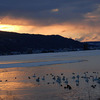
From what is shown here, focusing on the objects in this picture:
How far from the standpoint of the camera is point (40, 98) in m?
16.1

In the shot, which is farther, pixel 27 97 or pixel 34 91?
pixel 34 91

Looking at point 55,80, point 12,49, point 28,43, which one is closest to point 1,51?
point 12,49

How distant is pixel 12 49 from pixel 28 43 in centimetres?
1446

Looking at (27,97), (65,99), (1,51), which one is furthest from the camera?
(1,51)

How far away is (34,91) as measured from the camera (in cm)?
1869

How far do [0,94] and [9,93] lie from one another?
593 mm

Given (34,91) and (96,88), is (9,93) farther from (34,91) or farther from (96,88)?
(96,88)

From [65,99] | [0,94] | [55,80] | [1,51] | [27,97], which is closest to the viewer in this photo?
[65,99]

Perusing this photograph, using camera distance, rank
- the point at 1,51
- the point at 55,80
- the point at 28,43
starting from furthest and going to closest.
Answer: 1. the point at 28,43
2. the point at 1,51
3. the point at 55,80

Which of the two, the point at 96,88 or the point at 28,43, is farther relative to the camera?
the point at 28,43

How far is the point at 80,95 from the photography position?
16297 mm

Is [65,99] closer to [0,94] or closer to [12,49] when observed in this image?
[0,94]

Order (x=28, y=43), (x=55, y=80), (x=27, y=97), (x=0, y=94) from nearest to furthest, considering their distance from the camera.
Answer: (x=27, y=97)
(x=0, y=94)
(x=55, y=80)
(x=28, y=43)

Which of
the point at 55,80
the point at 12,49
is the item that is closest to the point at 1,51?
the point at 12,49
